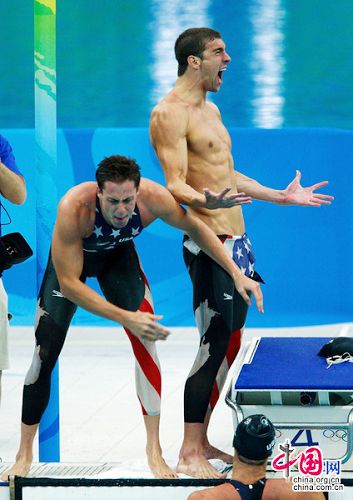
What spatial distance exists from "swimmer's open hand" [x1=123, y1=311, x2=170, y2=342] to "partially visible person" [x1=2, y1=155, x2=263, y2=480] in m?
0.07

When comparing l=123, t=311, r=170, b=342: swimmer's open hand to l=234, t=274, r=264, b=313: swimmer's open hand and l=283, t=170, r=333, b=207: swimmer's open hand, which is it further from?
l=283, t=170, r=333, b=207: swimmer's open hand

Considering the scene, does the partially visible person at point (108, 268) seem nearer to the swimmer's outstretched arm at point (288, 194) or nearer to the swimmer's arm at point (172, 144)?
the swimmer's arm at point (172, 144)

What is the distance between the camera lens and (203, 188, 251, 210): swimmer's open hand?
578 centimetres

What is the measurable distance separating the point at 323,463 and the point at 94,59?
1017 centimetres

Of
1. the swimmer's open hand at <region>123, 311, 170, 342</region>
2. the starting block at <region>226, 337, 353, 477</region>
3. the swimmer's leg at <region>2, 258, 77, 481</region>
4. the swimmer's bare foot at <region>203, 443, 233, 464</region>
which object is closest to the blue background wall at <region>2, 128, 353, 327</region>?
the starting block at <region>226, 337, 353, 477</region>

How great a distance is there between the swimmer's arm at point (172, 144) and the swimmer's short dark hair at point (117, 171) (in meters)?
0.42

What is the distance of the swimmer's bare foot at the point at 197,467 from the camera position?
→ 6039 mm

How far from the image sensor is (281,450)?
19.9 ft

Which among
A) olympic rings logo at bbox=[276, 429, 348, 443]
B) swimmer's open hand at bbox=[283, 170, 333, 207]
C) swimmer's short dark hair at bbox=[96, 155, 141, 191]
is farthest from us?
swimmer's open hand at bbox=[283, 170, 333, 207]

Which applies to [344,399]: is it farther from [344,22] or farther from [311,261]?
[344,22]

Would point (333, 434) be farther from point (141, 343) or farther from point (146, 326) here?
point (146, 326)

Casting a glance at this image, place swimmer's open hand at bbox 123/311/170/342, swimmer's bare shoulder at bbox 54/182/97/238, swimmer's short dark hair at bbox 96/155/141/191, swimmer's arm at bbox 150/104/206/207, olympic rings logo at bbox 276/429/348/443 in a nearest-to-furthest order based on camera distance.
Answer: swimmer's open hand at bbox 123/311/170/342, swimmer's short dark hair at bbox 96/155/141/191, swimmer's bare shoulder at bbox 54/182/97/238, swimmer's arm at bbox 150/104/206/207, olympic rings logo at bbox 276/429/348/443

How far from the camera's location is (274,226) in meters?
9.97

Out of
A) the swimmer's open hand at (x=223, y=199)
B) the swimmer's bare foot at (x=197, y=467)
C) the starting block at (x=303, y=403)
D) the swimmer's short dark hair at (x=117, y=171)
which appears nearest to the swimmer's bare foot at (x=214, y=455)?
the swimmer's bare foot at (x=197, y=467)
